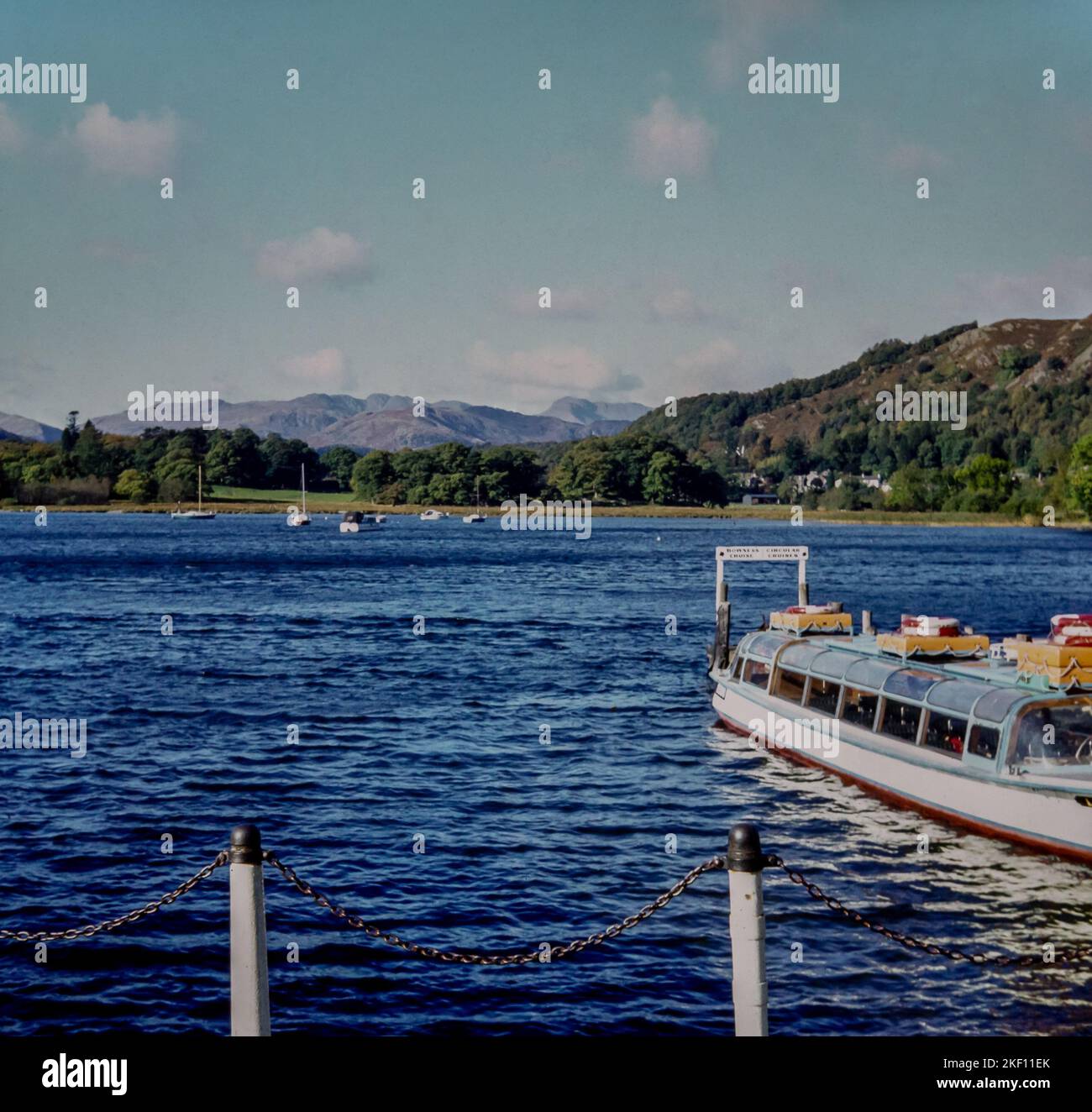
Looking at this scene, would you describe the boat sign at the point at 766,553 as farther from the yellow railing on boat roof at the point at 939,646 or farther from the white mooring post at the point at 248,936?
the white mooring post at the point at 248,936

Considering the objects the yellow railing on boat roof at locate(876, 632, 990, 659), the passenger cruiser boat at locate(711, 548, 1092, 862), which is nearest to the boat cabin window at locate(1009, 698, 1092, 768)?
the passenger cruiser boat at locate(711, 548, 1092, 862)

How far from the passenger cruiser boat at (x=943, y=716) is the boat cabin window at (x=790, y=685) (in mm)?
42

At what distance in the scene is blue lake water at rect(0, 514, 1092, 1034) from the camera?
768 inches

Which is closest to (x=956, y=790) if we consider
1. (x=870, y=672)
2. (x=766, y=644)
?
(x=870, y=672)

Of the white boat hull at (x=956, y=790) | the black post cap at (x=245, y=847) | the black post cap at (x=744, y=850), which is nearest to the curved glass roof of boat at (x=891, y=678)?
the white boat hull at (x=956, y=790)

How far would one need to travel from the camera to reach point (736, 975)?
1227cm

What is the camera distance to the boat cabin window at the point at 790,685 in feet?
122

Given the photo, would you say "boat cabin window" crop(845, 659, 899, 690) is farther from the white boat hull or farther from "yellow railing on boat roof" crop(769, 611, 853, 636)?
"yellow railing on boat roof" crop(769, 611, 853, 636)

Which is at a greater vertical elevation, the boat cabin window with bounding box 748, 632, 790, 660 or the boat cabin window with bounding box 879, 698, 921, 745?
the boat cabin window with bounding box 748, 632, 790, 660

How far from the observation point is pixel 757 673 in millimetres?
40531

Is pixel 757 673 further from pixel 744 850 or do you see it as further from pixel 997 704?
pixel 744 850

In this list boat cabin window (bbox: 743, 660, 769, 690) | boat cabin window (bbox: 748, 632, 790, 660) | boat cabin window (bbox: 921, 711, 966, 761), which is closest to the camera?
boat cabin window (bbox: 921, 711, 966, 761)

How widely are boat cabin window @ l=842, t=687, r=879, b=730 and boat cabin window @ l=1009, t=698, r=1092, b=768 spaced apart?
585 centimetres

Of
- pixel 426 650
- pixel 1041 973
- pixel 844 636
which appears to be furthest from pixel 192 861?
pixel 426 650
